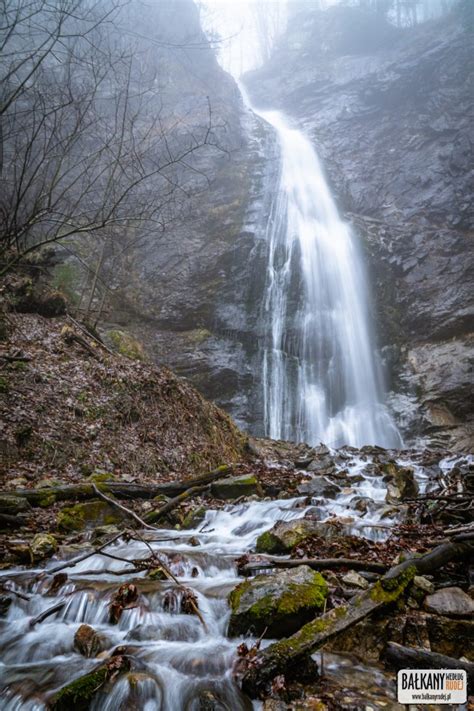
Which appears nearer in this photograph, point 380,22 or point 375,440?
point 375,440

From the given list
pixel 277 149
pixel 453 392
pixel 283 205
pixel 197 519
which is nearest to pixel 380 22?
pixel 277 149

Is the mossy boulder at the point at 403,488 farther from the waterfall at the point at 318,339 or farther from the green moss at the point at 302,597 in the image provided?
the waterfall at the point at 318,339

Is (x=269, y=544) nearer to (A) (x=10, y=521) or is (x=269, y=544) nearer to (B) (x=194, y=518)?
(B) (x=194, y=518)

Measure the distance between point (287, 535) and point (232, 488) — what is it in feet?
8.31

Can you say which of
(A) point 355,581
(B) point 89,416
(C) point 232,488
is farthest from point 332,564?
(B) point 89,416

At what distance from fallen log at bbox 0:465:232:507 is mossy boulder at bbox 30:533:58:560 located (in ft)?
3.41

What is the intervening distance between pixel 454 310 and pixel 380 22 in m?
31.1

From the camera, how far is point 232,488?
6340mm

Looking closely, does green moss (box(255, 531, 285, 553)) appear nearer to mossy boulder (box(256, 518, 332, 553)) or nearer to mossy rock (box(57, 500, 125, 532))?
mossy boulder (box(256, 518, 332, 553))

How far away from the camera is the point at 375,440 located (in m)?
16.1

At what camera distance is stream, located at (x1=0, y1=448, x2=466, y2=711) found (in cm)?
211

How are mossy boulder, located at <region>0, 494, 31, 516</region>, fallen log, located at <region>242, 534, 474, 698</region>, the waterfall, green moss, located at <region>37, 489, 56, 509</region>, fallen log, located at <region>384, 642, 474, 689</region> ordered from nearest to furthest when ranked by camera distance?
fallen log, located at <region>384, 642, 474, 689</region>
fallen log, located at <region>242, 534, 474, 698</region>
mossy boulder, located at <region>0, 494, 31, 516</region>
green moss, located at <region>37, 489, 56, 509</region>
the waterfall

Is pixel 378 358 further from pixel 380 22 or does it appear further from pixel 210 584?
pixel 380 22

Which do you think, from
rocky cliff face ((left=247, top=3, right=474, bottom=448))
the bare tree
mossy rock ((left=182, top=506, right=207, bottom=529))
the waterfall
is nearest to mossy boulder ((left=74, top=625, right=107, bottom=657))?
mossy rock ((left=182, top=506, right=207, bottom=529))
